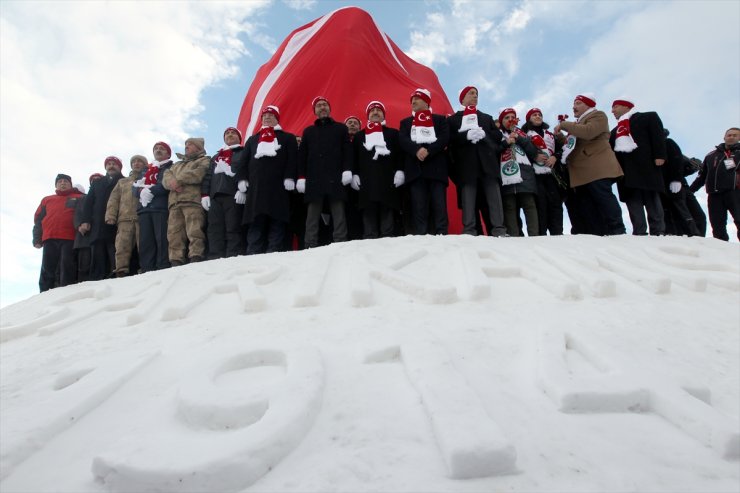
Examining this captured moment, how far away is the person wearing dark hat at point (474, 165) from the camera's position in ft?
14.4

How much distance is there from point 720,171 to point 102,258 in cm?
783

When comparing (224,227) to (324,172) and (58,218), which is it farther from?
(58,218)

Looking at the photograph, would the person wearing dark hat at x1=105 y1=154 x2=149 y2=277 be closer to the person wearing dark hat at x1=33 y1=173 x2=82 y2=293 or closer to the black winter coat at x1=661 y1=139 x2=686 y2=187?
the person wearing dark hat at x1=33 y1=173 x2=82 y2=293

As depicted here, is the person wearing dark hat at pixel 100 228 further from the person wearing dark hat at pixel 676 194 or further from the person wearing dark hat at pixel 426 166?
the person wearing dark hat at pixel 676 194

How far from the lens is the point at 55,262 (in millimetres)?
6117

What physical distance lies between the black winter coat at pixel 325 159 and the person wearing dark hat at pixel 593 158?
2.28 meters

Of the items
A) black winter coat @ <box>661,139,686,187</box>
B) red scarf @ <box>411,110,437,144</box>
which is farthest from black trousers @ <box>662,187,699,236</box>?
red scarf @ <box>411,110,437,144</box>

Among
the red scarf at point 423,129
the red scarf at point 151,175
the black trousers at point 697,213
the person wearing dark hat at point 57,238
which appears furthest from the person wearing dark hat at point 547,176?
the person wearing dark hat at point 57,238

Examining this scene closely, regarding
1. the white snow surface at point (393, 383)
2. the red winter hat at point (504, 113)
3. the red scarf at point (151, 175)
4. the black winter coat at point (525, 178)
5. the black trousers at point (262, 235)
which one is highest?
the red winter hat at point (504, 113)

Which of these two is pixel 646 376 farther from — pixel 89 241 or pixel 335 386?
pixel 89 241

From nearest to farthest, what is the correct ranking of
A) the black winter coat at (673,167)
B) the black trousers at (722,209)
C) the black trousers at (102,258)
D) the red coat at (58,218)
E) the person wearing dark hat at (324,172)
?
1. the person wearing dark hat at (324,172)
2. the black winter coat at (673,167)
3. the black trousers at (722,209)
4. the black trousers at (102,258)
5. the red coat at (58,218)

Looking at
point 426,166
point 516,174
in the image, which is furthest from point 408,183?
point 516,174

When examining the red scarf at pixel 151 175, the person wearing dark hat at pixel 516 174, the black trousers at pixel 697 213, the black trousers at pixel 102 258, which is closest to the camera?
the person wearing dark hat at pixel 516 174

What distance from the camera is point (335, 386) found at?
5.01 feet
